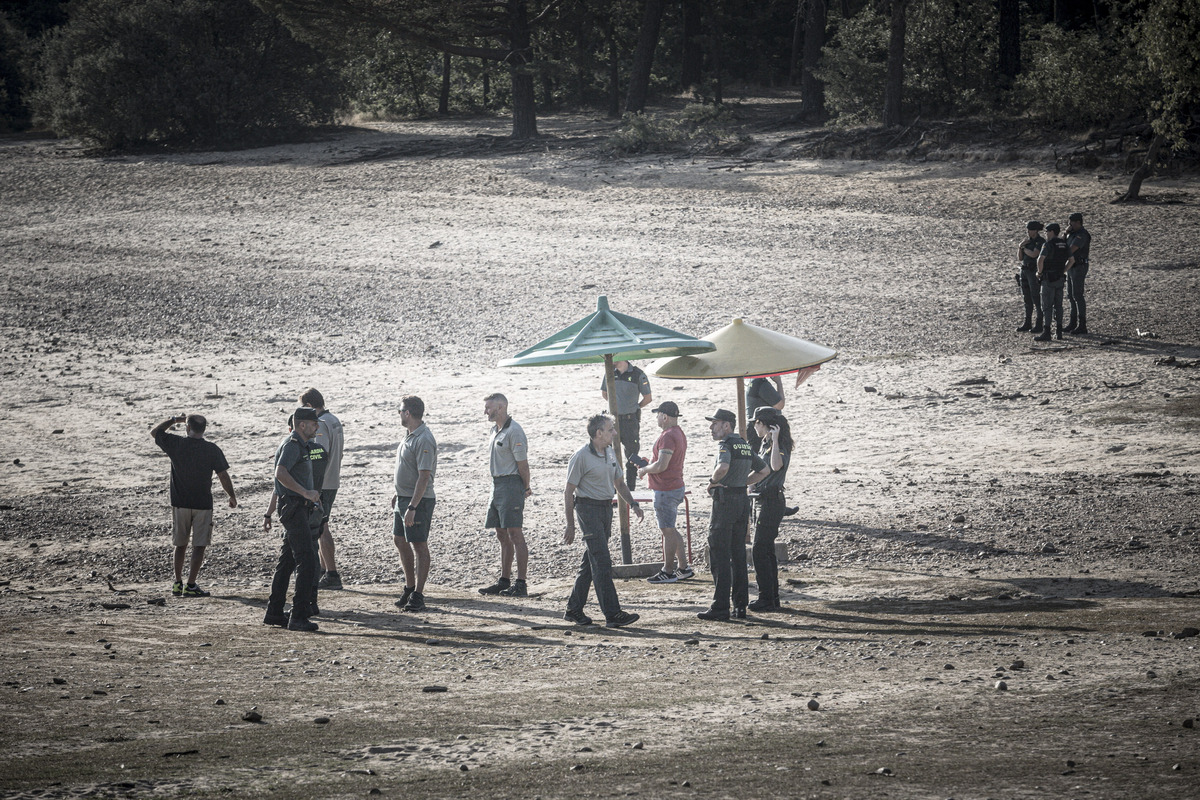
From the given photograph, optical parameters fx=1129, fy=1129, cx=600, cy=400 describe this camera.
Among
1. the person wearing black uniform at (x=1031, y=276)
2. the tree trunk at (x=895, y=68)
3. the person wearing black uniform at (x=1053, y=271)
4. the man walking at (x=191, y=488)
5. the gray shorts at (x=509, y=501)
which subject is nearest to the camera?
the gray shorts at (x=509, y=501)

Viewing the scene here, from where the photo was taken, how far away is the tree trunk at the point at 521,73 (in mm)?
36531

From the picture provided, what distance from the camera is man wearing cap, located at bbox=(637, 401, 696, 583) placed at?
9.82 meters

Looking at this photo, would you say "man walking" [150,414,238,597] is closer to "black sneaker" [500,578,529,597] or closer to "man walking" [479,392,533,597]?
"man walking" [479,392,533,597]

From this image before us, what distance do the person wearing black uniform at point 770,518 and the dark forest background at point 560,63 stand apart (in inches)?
730

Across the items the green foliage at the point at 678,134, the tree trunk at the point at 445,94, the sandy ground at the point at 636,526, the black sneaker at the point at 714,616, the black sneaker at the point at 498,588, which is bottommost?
the black sneaker at the point at 498,588

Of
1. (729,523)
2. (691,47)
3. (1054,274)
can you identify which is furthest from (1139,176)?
(691,47)

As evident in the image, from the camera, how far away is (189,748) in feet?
18.6

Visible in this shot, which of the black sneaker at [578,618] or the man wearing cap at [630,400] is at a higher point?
the man wearing cap at [630,400]

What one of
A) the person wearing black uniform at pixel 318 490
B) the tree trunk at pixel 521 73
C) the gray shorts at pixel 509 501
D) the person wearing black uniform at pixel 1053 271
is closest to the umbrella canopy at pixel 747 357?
the gray shorts at pixel 509 501

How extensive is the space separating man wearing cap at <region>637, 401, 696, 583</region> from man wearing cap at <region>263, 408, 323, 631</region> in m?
2.79

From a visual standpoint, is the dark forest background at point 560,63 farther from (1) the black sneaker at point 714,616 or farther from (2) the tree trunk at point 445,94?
(1) the black sneaker at point 714,616

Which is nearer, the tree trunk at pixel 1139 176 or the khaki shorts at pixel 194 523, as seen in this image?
the khaki shorts at pixel 194 523

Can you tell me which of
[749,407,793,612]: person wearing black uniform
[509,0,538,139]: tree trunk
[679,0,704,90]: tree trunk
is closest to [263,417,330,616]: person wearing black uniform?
[749,407,793,612]: person wearing black uniform

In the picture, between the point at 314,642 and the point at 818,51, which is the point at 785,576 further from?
the point at 818,51
